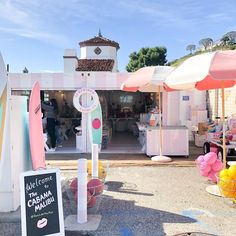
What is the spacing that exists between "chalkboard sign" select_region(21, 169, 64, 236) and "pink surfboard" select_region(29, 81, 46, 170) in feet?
5.32

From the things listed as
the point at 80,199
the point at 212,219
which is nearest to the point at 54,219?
the point at 80,199

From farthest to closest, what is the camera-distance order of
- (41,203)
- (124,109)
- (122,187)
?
1. (124,109)
2. (122,187)
3. (41,203)

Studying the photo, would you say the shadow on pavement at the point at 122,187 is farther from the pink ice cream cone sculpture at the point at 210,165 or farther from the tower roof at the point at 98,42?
the tower roof at the point at 98,42

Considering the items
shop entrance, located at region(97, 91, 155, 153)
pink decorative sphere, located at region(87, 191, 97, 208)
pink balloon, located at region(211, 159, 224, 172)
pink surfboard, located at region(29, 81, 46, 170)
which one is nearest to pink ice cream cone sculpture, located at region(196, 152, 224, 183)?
pink balloon, located at region(211, 159, 224, 172)

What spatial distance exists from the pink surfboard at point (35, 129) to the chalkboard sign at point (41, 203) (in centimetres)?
162

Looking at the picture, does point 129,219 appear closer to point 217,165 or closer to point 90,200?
point 90,200

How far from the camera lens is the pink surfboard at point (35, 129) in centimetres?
538

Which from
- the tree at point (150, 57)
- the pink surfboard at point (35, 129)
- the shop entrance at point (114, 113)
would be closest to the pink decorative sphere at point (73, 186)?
the pink surfboard at point (35, 129)

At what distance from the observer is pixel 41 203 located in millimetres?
3805

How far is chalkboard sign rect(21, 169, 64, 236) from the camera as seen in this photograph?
3.66m

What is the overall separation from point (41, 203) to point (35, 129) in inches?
78.4

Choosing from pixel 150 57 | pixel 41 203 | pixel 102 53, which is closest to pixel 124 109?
pixel 102 53

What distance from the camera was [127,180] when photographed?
7.60 metres

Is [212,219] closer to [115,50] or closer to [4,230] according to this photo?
[4,230]
